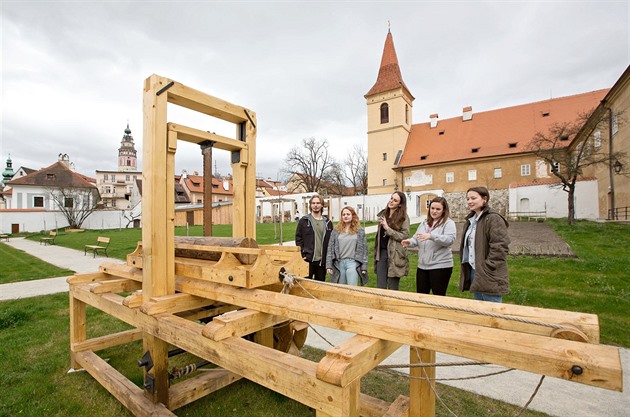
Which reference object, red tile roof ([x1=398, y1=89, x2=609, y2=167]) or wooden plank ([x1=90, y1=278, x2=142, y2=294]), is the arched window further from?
wooden plank ([x1=90, y1=278, x2=142, y2=294])

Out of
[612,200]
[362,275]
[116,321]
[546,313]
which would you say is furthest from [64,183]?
[612,200]

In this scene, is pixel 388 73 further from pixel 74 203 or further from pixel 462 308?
pixel 462 308

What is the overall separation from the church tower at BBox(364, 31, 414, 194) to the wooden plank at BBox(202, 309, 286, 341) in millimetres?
33269

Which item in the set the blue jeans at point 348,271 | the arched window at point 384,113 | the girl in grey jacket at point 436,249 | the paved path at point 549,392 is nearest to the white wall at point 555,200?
the arched window at point 384,113

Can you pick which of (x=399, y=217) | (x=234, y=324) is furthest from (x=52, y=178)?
(x=234, y=324)

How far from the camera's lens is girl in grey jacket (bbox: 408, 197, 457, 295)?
369 centimetres

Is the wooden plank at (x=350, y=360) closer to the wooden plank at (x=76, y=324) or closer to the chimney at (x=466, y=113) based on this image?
the wooden plank at (x=76, y=324)

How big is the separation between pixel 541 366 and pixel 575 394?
246cm

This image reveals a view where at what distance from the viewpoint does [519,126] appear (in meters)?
31.1

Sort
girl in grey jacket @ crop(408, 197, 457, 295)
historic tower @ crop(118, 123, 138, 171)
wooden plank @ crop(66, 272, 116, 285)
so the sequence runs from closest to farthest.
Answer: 1. wooden plank @ crop(66, 272, 116, 285)
2. girl in grey jacket @ crop(408, 197, 457, 295)
3. historic tower @ crop(118, 123, 138, 171)

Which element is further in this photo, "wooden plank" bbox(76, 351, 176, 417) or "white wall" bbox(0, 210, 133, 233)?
"white wall" bbox(0, 210, 133, 233)

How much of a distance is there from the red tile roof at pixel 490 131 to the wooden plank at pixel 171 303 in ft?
108

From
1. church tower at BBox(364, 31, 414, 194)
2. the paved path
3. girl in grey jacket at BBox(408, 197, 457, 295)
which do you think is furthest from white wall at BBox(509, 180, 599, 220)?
the paved path

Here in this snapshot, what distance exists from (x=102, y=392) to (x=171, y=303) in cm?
168
